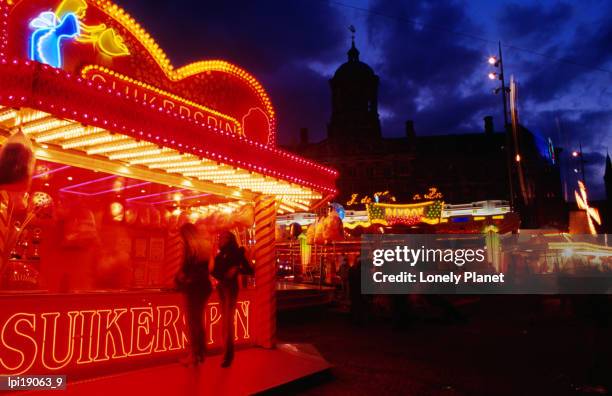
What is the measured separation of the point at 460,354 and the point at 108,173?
23.6ft

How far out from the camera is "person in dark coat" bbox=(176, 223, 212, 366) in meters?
6.05

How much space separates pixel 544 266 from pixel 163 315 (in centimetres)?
2623

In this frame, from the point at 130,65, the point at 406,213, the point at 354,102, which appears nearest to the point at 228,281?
the point at 130,65

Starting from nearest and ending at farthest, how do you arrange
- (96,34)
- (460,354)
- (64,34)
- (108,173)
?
(64,34) < (96,34) < (108,173) < (460,354)

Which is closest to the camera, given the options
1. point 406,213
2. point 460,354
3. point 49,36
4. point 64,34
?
point 49,36

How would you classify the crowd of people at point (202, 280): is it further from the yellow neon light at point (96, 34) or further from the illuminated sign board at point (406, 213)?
the illuminated sign board at point (406, 213)

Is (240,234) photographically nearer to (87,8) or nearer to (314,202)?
(314,202)

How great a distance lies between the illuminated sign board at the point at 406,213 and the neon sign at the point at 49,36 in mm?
18036

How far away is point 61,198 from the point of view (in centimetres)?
933

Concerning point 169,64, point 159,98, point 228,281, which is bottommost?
point 228,281

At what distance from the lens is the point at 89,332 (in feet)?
19.5

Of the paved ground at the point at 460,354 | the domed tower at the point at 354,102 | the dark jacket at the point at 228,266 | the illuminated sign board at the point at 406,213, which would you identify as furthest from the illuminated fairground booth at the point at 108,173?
the domed tower at the point at 354,102

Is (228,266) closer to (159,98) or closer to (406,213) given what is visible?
(159,98)

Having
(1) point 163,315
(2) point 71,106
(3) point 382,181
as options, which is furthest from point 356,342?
(3) point 382,181
